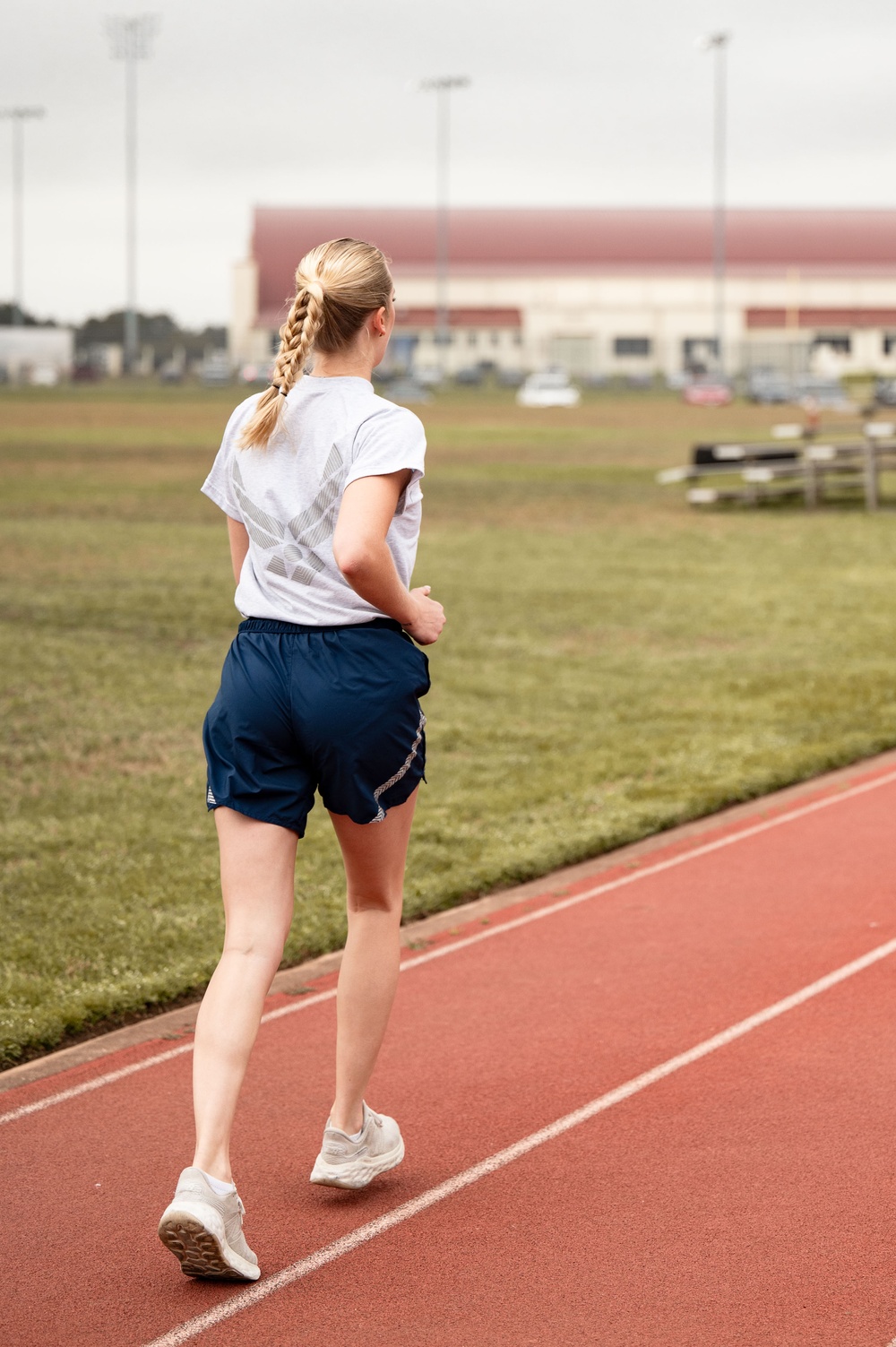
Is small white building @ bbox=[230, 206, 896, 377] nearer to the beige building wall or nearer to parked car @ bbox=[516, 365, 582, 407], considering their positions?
the beige building wall

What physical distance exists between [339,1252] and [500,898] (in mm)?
2825

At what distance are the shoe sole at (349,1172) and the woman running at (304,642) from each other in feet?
1.13

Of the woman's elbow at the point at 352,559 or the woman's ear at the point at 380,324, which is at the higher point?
the woman's ear at the point at 380,324

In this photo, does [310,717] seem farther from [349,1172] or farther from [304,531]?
[349,1172]

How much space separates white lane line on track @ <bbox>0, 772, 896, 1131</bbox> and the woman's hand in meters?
1.74

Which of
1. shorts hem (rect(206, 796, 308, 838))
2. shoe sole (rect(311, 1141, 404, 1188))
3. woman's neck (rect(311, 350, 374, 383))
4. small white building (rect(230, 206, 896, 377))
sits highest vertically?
small white building (rect(230, 206, 896, 377))

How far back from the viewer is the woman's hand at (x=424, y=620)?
3.22m

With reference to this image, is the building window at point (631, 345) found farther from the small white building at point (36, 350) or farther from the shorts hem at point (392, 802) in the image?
the shorts hem at point (392, 802)

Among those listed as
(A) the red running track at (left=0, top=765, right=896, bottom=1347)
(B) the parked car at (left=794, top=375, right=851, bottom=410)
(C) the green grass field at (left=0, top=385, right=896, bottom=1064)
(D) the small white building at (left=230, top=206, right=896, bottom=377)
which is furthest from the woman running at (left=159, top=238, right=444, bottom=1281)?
(D) the small white building at (left=230, top=206, right=896, bottom=377)

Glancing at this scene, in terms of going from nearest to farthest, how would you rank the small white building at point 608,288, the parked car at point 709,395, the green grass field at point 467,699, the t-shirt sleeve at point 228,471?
the t-shirt sleeve at point 228,471
the green grass field at point 467,699
the parked car at point 709,395
the small white building at point 608,288

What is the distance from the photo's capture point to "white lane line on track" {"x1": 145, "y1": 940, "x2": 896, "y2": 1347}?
3158 mm

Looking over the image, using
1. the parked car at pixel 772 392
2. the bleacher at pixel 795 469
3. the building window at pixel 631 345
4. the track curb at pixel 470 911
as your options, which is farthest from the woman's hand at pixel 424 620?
the building window at pixel 631 345

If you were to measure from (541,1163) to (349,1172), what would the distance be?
0.50 metres

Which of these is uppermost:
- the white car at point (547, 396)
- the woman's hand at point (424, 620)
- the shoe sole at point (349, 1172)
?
the white car at point (547, 396)
